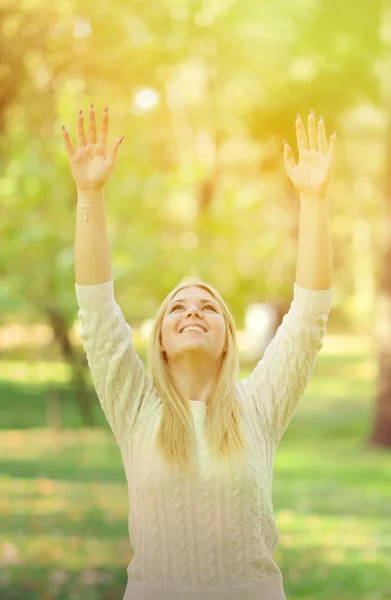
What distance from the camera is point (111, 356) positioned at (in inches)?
73.4

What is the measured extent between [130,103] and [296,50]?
45.7 inches

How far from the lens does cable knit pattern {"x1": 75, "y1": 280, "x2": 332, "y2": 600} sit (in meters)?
1.78

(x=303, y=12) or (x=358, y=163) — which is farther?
(x=358, y=163)

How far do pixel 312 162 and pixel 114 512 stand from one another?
4390mm

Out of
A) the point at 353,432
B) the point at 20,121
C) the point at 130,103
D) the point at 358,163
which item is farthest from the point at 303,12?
the point at 358,163

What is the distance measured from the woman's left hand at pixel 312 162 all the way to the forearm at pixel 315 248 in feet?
0.07

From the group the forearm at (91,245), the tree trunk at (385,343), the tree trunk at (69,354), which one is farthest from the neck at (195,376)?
the tree trunk at (385,343)

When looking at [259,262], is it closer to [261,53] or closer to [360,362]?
[261,53]

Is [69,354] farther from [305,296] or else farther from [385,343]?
[305,296]

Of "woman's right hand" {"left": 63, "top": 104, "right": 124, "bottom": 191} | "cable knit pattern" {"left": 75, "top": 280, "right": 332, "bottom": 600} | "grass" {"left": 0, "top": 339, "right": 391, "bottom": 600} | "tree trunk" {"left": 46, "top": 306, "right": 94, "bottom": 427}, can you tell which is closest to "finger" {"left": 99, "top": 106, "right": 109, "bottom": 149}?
"woman's right hand" {"left": 63, "top": 104, "right": 124, "bottom": 191}

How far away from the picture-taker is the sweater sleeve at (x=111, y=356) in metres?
1.86

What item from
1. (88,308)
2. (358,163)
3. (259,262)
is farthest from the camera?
(358,163)

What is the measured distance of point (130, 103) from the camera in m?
4.77

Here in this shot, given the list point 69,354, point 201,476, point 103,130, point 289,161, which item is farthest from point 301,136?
point 69,354
